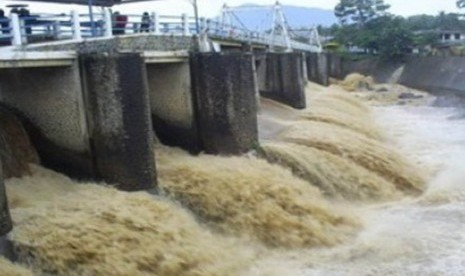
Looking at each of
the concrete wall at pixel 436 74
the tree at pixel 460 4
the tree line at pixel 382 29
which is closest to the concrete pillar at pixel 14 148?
the concrete wall at pixel 436 74

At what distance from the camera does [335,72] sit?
47.6 m

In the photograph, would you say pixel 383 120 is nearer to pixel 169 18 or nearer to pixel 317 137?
pixel 317 137

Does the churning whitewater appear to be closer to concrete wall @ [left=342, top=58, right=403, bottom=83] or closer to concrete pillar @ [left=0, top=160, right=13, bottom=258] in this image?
concrete pillar @ [left=0, top=160, right=13, bottom=258]

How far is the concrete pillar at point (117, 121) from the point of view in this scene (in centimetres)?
977

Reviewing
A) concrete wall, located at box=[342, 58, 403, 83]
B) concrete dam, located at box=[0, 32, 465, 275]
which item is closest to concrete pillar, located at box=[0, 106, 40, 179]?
concrete dam, located at box=[0, 32, 465, 275]

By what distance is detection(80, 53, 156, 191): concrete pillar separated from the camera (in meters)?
9.77

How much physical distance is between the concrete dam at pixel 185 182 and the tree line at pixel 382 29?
107ft

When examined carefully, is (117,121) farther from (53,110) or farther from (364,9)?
(364,9)

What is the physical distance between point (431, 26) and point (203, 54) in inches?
1945

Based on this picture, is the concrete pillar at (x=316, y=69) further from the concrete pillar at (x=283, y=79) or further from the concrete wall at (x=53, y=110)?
the concrete wall at (x=53, y=110)

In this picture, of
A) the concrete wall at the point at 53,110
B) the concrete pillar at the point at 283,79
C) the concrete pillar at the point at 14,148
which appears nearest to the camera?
the concrete pillar at the point at 14,148

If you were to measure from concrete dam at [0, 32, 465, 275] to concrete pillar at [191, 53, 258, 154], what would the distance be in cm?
3


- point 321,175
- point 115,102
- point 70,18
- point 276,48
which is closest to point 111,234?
point 115,102

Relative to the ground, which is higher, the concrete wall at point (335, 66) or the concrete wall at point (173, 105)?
the concrete wall at point (173, 105)
